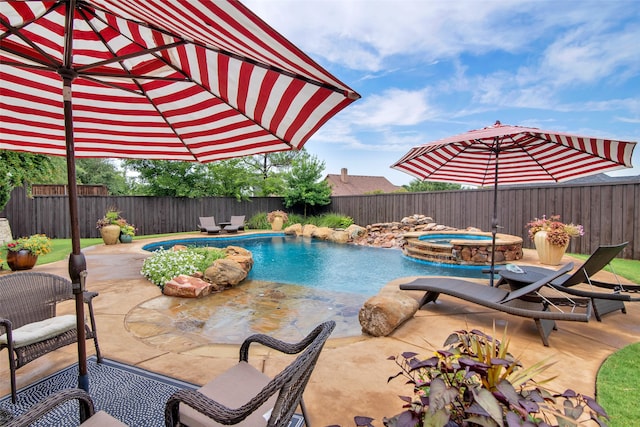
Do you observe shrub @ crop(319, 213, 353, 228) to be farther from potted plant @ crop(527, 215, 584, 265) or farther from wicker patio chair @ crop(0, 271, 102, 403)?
wicker patio chair @ crop(0, 271, 102, 403)

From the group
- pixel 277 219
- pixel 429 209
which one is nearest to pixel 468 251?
pixel 429 209

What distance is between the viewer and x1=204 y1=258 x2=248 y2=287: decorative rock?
558 centimetres

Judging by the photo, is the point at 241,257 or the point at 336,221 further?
the point at 336,221

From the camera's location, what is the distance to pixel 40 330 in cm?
230

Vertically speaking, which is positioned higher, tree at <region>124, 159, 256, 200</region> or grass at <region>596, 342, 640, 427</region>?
tree at <region>124, 159, 256, 200</region>

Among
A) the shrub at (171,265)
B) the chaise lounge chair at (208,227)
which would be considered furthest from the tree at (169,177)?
the shrub at (171,265)

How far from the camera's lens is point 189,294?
5031 mm

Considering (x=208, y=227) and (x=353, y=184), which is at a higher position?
(x=353, y=184)

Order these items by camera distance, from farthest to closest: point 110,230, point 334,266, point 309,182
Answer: point 309,182 < point 110,230 < point 334,266

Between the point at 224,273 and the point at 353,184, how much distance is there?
88.0 ft

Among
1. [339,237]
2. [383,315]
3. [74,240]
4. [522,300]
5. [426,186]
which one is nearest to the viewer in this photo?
[74,240]

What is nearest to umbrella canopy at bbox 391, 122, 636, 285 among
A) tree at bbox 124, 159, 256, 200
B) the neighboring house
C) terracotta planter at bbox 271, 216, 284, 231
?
terracotta planter at bbox 271, 216, 284, 231

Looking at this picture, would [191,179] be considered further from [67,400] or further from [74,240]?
[67,400]

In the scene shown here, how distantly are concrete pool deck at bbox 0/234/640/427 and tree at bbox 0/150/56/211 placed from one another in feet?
19.7
